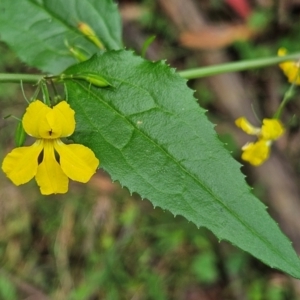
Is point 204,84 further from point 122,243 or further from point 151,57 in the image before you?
point 122,243

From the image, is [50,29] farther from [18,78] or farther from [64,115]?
[64,115]

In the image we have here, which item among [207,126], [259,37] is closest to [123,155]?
[207,126]

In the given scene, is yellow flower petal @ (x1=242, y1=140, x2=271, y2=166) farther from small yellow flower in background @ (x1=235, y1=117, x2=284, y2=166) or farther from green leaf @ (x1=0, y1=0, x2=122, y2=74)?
green leaf @ (x1=0, y1=0, x2=122, y2=74)

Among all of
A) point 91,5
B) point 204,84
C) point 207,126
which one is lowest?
point 207,126

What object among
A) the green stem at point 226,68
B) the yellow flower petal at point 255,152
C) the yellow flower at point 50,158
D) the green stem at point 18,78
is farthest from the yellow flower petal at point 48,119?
the yellow flower petal at point 255,152

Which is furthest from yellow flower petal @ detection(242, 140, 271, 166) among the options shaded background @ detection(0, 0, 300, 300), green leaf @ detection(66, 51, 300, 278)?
shaded background @ detection(0, 0, 300, 300)

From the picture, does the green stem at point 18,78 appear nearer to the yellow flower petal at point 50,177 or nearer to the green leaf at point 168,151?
the green leaf at point 168,151
